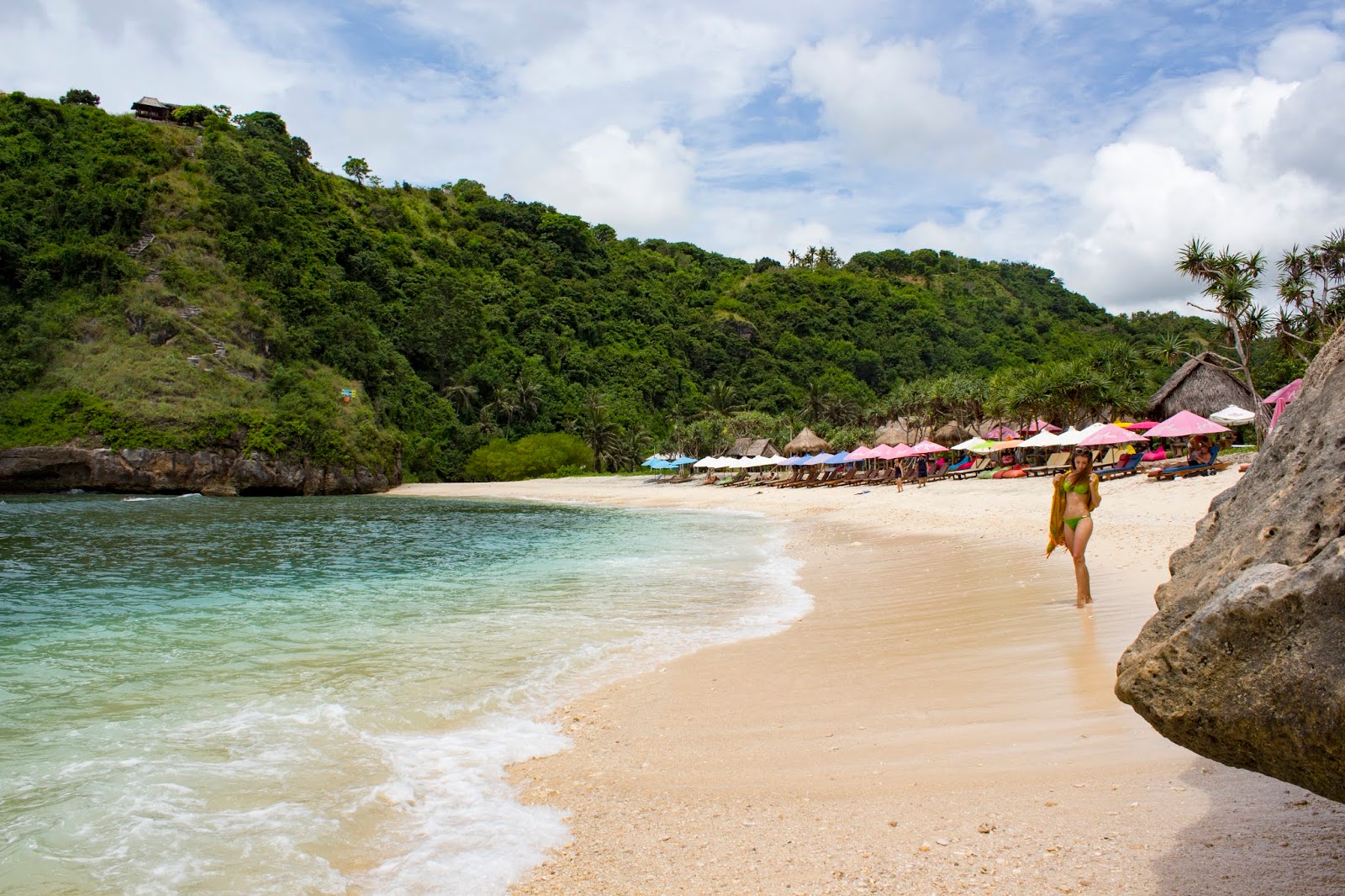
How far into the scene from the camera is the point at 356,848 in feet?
12.2

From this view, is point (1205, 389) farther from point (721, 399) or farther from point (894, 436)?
point (721, 399)

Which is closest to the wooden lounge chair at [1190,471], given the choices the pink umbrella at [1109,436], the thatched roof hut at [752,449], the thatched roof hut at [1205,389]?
the pink umbrella at [1109,436]

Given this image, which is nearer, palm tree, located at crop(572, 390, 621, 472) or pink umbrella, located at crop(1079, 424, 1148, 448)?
pink umbrella, located at crop(1079, 424, 1148, 448)

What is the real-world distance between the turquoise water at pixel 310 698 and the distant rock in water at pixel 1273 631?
260cm

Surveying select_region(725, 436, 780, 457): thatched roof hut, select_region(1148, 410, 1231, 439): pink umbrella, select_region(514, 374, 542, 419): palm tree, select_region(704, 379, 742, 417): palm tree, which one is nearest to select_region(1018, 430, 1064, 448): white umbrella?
select_region(1148, 410, 1231, 439): pink umbrella

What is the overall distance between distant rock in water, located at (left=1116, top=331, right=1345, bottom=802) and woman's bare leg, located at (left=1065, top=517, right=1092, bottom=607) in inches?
216

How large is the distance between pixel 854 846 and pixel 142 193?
239 feet

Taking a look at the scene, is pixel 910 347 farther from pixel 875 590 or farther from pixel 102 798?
pixel 102 798

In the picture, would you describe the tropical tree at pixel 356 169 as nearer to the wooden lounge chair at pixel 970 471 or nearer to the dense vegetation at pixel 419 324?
the dense vegetation at pixel 419 324

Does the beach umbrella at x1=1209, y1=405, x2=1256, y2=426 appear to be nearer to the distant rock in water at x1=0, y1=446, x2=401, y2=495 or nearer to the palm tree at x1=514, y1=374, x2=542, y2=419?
the distant rock in water at x1=0, y1=446, x2=401, y2=495

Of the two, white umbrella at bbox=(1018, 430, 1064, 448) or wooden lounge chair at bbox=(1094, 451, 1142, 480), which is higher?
white umbrella at bbox=(1018, 430, 1064, 448)

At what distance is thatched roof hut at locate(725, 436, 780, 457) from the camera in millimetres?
53556

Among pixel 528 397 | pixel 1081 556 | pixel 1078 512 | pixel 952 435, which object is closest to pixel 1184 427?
pixel 1078 512

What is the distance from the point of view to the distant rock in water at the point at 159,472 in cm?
4419
